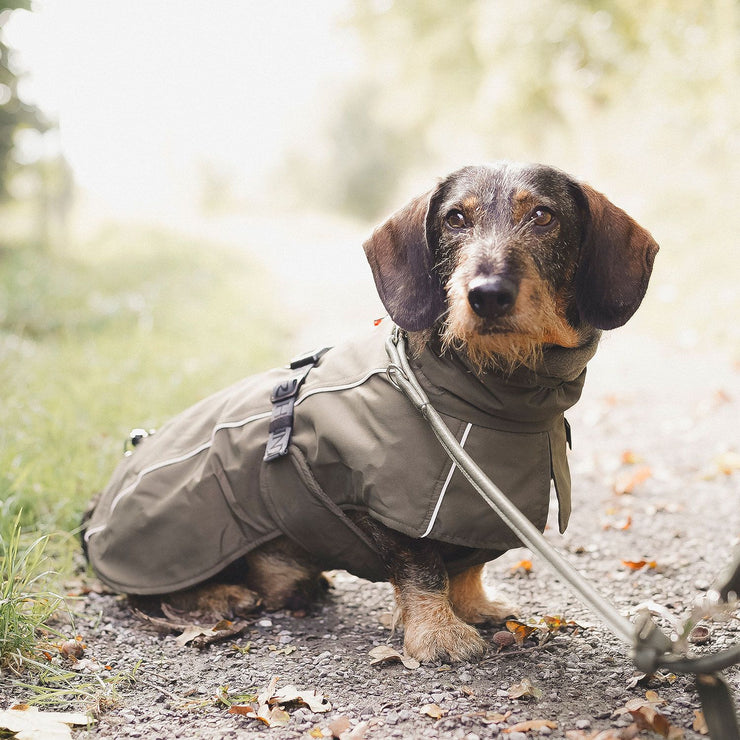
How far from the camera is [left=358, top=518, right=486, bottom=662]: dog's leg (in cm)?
291

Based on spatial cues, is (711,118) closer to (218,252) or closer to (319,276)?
(319,276)

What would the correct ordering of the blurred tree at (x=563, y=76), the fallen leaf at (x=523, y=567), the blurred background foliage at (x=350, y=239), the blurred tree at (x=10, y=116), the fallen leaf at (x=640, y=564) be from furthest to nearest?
the blurred tree at (x=563, y=76)
the blurred tree at (x=10, y=116)
the blurred background foliage at (x=350, y=239)
the fallen leaf at (x=523, y=567)
the fallen leaf at (x=640, y=564)

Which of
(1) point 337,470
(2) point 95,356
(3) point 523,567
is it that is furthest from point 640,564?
(2) point 95,356

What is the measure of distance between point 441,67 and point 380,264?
20.2 meters

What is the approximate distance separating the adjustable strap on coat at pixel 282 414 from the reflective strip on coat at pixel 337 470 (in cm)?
4

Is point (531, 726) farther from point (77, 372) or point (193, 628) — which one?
point (77, 372)

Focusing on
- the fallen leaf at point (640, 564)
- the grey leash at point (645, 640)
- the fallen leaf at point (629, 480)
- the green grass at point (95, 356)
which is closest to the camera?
the grey leash at point (645, 640)

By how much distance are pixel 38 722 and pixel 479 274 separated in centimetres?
201

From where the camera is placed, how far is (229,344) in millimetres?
8922

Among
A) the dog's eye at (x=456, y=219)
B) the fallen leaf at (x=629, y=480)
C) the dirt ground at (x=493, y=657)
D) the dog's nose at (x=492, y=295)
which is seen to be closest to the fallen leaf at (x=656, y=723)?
the dirt ground at (x=493, y=657)

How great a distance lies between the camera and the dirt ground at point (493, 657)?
2.46 metres

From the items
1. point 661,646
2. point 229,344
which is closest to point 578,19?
point 229,344

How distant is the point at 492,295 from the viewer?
8.41 ft

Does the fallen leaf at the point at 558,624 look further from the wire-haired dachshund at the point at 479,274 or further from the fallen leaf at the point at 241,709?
the fallen leaf at the point at 241,709
